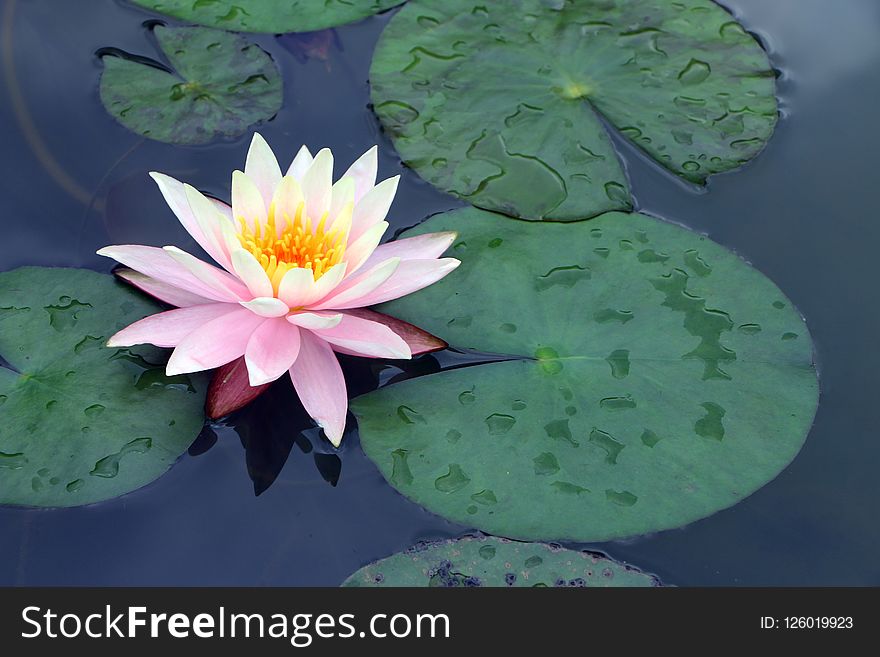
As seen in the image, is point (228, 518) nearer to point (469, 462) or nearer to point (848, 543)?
point (469, 462)

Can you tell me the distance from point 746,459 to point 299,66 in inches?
91.6

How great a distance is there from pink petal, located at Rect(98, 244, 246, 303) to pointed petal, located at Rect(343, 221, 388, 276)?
0.34 metres

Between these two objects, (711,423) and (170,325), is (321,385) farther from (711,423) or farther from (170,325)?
(711,423)

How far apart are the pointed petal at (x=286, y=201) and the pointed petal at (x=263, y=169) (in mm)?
76

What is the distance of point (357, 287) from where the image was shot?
220 centimetres

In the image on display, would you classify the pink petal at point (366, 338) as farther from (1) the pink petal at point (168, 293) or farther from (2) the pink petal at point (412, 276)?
(1) the pink petal at point (168, 293)

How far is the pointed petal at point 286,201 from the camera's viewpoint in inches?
91.3

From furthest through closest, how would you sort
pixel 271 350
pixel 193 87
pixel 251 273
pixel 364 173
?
pixel 193 87, pixel 364 173, pixel 271 350, pixel 251 273

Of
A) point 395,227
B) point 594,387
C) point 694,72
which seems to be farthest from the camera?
point 694,72

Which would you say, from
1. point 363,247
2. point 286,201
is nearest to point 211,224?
point 286,201

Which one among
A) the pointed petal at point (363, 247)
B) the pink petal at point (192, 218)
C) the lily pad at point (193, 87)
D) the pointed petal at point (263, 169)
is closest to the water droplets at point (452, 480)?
the pointed petal at point (363, 247)

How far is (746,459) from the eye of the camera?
2.34 metres

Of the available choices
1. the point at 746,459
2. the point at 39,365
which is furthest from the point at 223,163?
the point at 746,459

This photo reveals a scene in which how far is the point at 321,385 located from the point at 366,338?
7.8 inches
